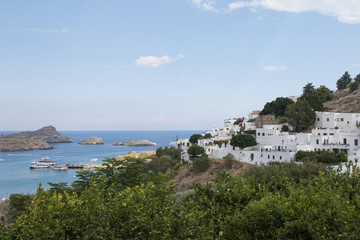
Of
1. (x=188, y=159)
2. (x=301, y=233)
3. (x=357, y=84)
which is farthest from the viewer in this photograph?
(x=357, y=84)

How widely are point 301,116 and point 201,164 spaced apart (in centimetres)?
1807

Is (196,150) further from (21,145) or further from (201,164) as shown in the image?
(21,145)

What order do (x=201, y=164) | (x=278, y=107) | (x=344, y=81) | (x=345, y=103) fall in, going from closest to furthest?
(x=201, y=164) < (x=345, y=103) < (x=278, y=107) < (x=344, y=81)

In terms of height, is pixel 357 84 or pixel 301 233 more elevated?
pixel 357 84

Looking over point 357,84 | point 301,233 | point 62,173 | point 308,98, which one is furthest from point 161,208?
point 62,173

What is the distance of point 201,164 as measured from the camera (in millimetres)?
48688

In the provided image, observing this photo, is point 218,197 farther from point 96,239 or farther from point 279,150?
point 279,150

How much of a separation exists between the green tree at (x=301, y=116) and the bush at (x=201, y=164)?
15691 millimetres

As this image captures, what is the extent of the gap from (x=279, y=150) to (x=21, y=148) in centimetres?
14398

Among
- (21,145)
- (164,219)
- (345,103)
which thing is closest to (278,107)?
(345,103)

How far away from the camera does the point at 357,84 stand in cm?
7100

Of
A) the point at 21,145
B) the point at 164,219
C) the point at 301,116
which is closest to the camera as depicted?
the point at 164,219

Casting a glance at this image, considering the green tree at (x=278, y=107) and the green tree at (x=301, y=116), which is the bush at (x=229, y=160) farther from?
the green tree at (x=278, y=107)

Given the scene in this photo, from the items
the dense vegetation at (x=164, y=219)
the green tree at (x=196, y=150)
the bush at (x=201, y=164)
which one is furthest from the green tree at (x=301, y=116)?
the dense vegetation at (x=164, y=219)
